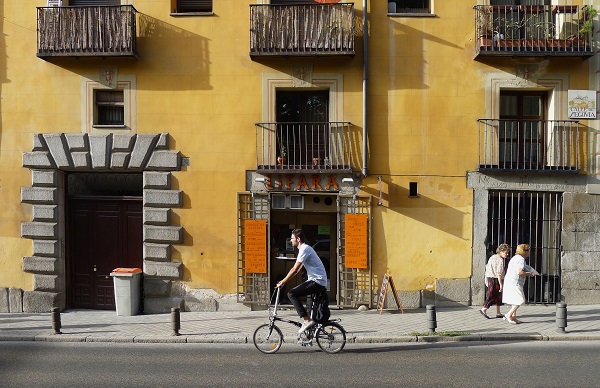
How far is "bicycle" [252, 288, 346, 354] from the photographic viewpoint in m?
10.3

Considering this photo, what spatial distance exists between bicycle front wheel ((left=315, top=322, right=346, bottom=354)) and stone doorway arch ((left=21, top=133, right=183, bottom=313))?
543 cm

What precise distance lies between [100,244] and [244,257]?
12.0ft

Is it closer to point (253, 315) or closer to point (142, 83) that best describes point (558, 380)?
point (253, 315)

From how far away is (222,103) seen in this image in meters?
14.6

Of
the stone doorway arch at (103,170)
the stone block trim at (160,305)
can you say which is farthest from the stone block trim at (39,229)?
the stone block trim at (160,305)

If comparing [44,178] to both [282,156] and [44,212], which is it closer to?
[44,212]

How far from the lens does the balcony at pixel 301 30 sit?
1401cm

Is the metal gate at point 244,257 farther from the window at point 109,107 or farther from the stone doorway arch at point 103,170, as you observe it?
the window at point 109,107

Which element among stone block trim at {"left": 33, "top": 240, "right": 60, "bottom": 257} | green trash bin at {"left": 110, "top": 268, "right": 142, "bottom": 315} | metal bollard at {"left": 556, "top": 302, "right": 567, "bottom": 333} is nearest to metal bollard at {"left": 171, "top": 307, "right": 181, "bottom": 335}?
green trash bin at {"left": 110, "top": 268, "right": 142, "bottom": 315}

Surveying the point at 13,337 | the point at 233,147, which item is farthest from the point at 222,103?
the point at 13,337

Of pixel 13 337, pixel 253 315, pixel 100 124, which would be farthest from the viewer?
pixel 100 124

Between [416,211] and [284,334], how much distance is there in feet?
16.0

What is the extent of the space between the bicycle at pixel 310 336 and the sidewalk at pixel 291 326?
30.1 inches

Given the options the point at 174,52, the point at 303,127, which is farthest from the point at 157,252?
the point at 174,52
